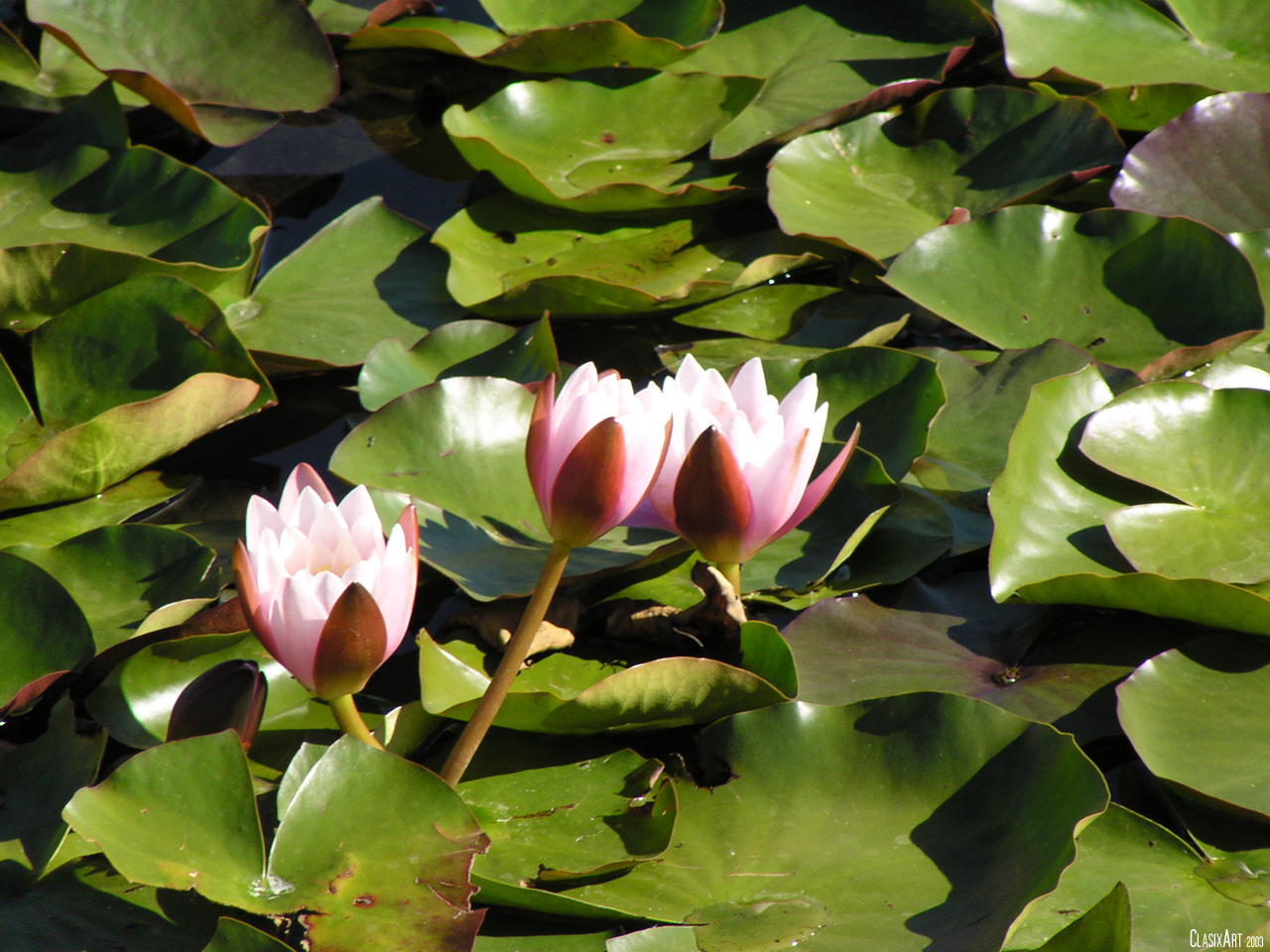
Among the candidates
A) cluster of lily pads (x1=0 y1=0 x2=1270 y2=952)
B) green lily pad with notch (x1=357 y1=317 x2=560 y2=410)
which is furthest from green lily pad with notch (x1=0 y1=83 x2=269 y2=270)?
green lily pad with notch (x1=357 y1=317 x2=560 y2=410)

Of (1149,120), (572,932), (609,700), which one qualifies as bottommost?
(572,932)

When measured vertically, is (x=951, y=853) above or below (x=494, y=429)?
below

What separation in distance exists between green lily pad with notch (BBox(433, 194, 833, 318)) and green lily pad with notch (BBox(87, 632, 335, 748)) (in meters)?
0.77

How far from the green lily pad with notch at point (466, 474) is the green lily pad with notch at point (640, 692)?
7.8 inches

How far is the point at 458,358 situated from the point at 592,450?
75 cm

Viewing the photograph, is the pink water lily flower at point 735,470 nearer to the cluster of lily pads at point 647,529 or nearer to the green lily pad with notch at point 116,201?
the cluster of lily pads at point 647,529

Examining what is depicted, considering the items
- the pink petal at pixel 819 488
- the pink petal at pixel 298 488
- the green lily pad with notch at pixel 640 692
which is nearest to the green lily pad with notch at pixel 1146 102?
the pink petal at pixel 819 488

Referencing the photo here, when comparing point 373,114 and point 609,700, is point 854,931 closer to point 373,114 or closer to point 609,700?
point 609,700

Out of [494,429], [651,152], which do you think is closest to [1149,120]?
[651,152]

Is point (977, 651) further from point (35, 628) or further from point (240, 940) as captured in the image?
point (35, 628)

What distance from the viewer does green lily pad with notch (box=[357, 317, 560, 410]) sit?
1556 mm

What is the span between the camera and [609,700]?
1035mm

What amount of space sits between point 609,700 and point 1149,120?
68.9 inches

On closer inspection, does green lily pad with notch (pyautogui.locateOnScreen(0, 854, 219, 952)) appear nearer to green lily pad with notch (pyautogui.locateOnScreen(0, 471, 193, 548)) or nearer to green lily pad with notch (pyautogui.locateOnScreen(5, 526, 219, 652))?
green lily pad with notch (pyautogui.locateOnScreen(5, 526, 219, 652))
